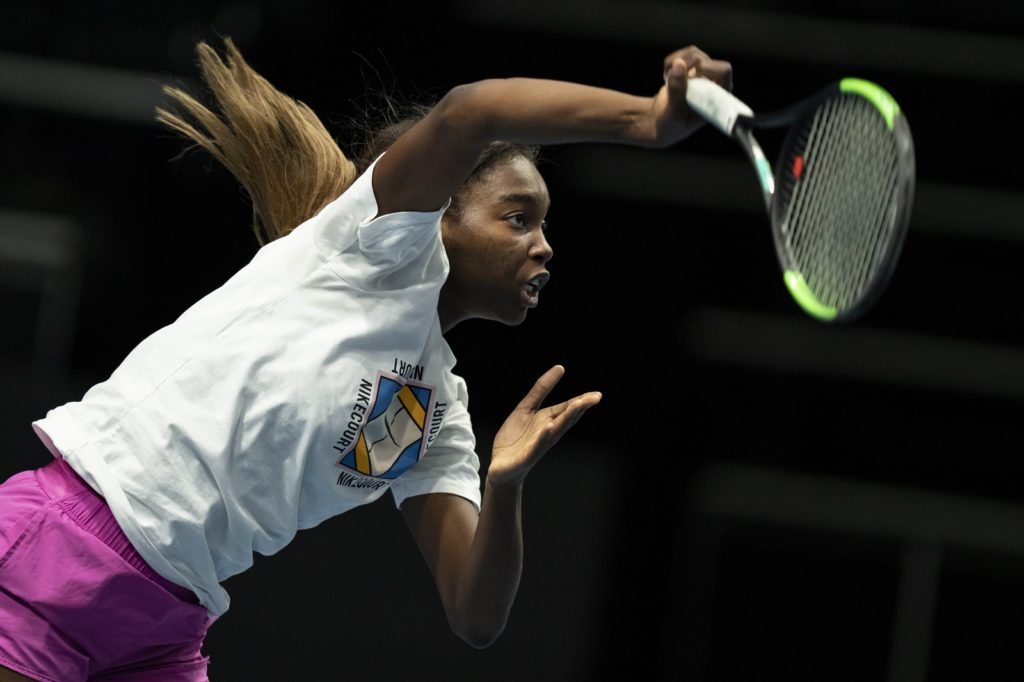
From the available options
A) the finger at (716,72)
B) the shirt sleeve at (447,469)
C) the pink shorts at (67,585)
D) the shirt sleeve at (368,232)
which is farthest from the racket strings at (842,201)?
the pink shorts at (67,585)

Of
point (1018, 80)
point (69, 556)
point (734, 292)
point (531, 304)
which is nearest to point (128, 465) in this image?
point (69, 556)

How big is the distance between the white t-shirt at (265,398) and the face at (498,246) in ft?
0.31

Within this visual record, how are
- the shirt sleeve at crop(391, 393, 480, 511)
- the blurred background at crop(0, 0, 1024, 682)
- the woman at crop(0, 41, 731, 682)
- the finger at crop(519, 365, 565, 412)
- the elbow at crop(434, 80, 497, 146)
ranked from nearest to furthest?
1. the elbow at crop(434, 80, 497, 146)
2. the woman at crop(0, 41, 731, 682)
3. the finger at crop(519, 365, 565, 412)
4. the shirt sleeve at crop(391, 393, 480, 511)
5. the blurred background at crop(0, 0, 1024, 682)

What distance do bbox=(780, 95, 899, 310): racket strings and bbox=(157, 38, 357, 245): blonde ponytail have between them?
2.48 ft

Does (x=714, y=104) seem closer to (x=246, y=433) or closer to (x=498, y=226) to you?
(x=498, y=226)

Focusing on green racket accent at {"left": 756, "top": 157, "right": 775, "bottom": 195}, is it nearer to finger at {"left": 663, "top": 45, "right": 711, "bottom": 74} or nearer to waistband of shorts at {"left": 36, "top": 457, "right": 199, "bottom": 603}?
finger at {"left": 663, "top": 45, "right": 711, "bottom": 74}

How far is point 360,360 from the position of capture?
169 centimetres

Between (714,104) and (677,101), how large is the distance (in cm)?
4

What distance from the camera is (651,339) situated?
372cm

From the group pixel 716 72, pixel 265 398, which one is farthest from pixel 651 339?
pixel 716 72

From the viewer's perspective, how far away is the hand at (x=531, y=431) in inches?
67.2

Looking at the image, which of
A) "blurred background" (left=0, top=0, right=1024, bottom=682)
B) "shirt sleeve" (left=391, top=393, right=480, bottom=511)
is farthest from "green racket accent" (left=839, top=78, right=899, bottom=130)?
"blurred background" (left=0, top=0, right=1024, bottom=682)

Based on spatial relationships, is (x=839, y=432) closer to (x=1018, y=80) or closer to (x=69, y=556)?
(x=1018, y=80)

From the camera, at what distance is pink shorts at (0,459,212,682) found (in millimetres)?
1649
